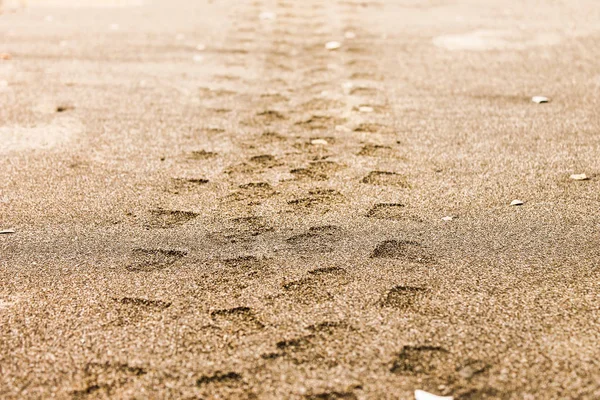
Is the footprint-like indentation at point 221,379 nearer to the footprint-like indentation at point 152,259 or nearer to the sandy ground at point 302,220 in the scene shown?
the sandy ground at point 302,220

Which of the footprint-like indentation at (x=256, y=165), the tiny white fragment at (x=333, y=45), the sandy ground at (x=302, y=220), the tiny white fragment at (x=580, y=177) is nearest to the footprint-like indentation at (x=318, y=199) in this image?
the sandy ground at (x=302, y=220)

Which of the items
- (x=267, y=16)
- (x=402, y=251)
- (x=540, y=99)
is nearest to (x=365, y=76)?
(x=540, y=99)

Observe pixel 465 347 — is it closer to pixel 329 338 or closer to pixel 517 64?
pixel 329 338

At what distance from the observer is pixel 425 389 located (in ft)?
4.66

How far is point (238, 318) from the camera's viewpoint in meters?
1.69

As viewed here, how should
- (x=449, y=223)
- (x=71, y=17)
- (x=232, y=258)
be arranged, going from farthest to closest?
(x=71, y=17) < (x=449, y=223) < (x=232, y=258)

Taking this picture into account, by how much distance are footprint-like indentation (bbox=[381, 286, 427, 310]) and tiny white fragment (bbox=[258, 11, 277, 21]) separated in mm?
3878

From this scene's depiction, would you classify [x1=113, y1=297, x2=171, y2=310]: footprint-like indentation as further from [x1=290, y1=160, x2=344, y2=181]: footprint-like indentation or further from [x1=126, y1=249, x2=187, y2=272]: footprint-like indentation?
[x1=290, y1=160, x2=344, y2=181]: footprint-like indentation

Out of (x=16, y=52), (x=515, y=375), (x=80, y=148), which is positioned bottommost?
(x=515, y=375)

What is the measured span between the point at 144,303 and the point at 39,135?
5.06 feet

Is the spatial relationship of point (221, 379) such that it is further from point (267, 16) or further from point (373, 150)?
point (267, 16)

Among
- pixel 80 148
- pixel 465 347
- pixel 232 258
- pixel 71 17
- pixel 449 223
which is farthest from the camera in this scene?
pixel 71 17

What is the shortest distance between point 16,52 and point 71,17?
1050mm

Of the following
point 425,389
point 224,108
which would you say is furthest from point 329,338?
point 224,108
